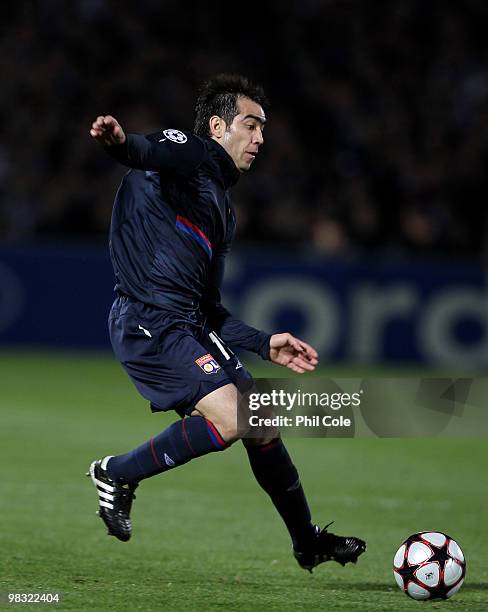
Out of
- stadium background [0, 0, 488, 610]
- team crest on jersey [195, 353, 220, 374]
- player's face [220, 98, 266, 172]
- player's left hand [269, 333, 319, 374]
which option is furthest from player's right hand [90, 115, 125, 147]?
stadium background [0, 0, 488, 610]

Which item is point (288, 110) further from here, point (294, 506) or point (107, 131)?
point (107, 131)

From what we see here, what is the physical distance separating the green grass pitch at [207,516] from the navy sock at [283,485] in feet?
0.80

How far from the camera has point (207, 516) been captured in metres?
7.32

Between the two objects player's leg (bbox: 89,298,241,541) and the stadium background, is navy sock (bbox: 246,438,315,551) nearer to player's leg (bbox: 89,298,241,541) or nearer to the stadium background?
player's leg (bbox: 89,298,241,541)

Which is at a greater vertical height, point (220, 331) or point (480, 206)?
point (480, 206)

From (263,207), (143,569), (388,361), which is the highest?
(263,207)

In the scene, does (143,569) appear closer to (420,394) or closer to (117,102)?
(420,394)

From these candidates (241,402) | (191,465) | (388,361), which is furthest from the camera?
(388,361)

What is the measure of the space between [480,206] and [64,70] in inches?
213

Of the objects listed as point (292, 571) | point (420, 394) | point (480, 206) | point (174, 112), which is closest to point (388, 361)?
point (480, 206)

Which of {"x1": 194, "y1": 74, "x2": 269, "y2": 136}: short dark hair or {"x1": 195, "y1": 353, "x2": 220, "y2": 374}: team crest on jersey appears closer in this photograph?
{"x1": 195, "y1": 353, "x2": 220, "y2": 374}: team crest on jersey

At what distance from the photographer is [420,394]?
15.5 ft

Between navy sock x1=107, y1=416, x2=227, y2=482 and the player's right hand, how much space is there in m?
1.21

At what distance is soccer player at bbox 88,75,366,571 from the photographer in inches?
202
